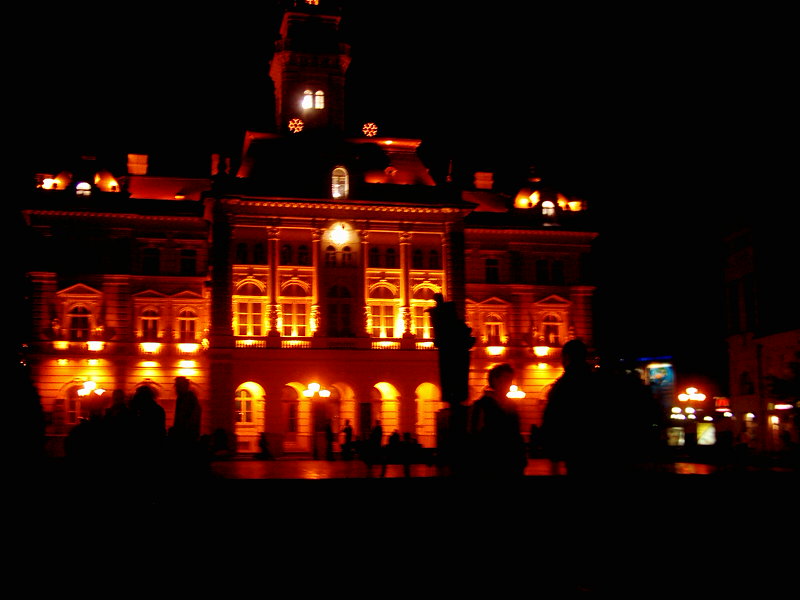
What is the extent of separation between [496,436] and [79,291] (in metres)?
48.0

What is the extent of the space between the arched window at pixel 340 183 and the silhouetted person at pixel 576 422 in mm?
46967

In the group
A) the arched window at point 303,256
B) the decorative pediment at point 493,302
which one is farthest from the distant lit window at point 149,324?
the decorative pediment at point 493,302

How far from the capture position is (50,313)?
178 ft

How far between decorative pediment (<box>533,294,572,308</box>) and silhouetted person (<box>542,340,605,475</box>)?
166ft

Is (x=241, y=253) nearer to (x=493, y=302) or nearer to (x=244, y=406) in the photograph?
(x=244, y=406)

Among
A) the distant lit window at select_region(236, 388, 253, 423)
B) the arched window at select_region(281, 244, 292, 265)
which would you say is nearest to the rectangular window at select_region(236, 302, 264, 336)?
the arched window at select_region(281, 244, 292, 265)

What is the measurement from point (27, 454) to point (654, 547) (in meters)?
8.13

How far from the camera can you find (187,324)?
56594 millimetres

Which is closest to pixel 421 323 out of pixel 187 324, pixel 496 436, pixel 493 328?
pixel 493 328

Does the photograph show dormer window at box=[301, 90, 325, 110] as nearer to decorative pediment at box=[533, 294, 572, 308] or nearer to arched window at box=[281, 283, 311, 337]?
arched window at box=[281, 283, 311, 337]

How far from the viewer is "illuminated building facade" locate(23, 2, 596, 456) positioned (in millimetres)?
53344

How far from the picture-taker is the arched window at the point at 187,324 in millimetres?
56375

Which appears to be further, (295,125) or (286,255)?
(295,125)

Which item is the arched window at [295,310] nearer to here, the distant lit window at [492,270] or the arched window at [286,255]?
the arched window at [286,255]
